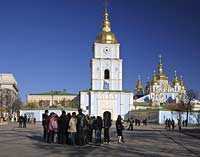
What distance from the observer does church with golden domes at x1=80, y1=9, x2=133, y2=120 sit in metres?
81.5

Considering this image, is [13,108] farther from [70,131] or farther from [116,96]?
[70,131]

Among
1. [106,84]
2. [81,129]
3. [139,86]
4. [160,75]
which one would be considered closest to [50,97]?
[139,86]

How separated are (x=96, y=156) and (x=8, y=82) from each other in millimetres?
134746

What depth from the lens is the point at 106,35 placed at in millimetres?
83125

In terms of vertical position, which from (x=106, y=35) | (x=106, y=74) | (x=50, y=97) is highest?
(x=106, y=35)

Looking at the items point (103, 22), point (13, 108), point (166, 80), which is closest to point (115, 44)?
point (103, 22)

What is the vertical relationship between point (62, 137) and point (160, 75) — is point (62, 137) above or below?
below

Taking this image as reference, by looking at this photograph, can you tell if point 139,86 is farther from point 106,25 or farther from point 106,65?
point 106,65

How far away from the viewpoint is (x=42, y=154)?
16.0 meters

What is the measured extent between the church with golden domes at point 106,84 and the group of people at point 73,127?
57.6 metres

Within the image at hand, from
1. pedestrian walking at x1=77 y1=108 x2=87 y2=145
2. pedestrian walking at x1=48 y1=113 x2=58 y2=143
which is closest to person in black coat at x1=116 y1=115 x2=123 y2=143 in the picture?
pedestrian walking at x1=77 y1=108 x2=87 y2=145

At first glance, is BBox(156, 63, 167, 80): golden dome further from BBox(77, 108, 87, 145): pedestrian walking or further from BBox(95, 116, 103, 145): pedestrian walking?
BBox(77, 108, 87, 145): pedestrian walking

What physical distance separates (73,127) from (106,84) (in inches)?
2421

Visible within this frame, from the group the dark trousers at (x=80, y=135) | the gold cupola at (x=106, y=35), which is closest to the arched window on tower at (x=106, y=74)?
the gold cupola at (x=106, y=35)
